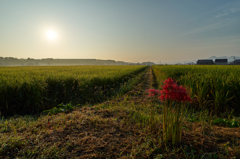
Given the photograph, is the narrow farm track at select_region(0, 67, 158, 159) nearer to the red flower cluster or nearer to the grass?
the grass

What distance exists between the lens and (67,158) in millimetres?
1965

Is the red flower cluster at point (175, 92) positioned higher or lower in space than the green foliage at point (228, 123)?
higher

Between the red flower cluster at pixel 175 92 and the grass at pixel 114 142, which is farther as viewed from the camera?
the grass at pixel 114 142

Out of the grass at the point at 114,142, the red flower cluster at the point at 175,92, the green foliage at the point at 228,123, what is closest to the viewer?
the red flower cluster at the point at 175,92

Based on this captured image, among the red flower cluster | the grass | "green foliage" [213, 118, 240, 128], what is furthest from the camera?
"green foliage" [213, 118, 240, 128]

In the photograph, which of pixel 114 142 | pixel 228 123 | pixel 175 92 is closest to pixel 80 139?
pixel 114 142

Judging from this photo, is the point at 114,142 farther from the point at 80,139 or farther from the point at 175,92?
the point at 175,92

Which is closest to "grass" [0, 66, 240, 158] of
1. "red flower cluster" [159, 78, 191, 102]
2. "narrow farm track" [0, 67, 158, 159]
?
"narrow farm track" [0, 67, 158, 159]

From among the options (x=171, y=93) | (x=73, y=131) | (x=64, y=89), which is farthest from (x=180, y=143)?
(x=64, y=89)

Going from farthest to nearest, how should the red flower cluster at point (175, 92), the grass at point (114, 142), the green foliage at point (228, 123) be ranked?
1. the green foliage at point (228, 123)
2. the grass at point (114, 142)
3. the red flower cluster at point (175, 92)

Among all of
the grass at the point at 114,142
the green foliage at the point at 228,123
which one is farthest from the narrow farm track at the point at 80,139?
the green foliage at the point at 228,123

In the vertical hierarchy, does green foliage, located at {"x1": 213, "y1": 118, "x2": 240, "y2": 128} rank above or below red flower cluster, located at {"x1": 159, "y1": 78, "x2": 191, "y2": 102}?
below

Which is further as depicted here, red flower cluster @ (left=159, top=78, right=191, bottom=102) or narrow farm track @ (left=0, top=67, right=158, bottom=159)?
narrow farm track @ (left=0, top=67, right=158, bottom=159)

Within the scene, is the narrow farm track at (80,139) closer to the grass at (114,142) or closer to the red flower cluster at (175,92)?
the grass at (114,142)
